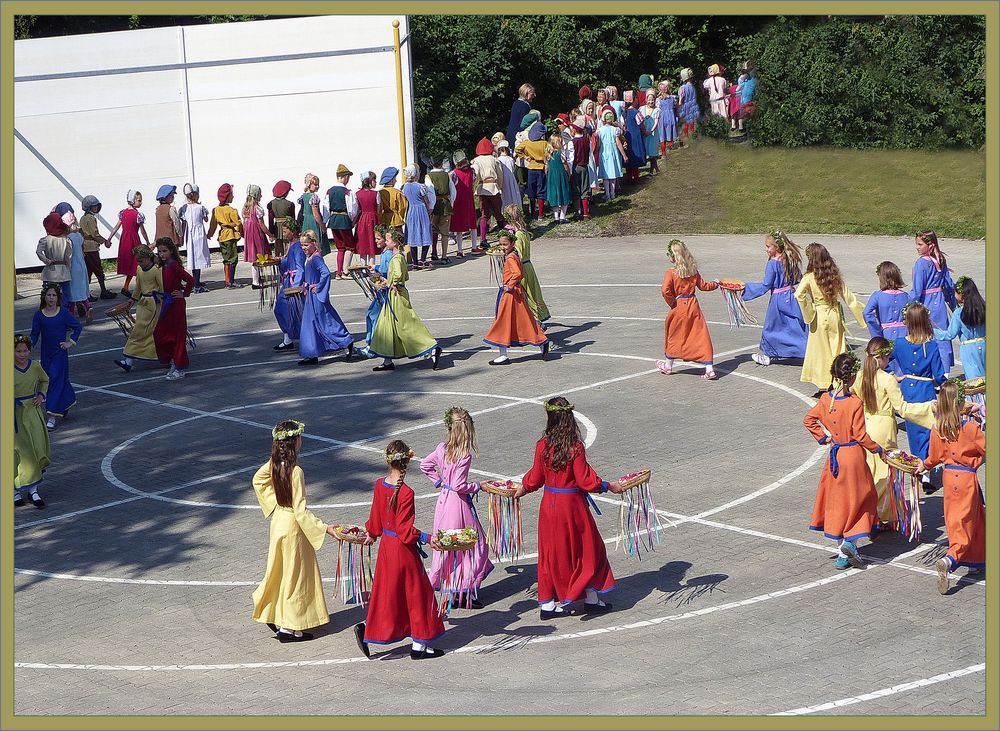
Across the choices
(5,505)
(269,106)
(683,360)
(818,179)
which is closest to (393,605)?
(5,505)

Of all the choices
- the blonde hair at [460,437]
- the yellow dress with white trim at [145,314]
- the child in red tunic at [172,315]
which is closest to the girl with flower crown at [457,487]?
the blonde hair at [460,437]

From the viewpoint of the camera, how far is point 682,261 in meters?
17.9

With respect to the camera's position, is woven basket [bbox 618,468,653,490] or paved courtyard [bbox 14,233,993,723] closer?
paved courtyard [bbox 14,233,993,723]

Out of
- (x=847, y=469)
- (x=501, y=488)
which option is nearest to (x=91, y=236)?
(x=501, y=488)

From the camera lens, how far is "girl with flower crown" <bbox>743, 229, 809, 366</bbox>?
18.0 metres

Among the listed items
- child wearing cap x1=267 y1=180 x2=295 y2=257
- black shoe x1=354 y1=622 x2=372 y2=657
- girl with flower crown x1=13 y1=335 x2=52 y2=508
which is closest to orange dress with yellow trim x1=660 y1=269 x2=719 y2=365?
girl with flower crown x1=13 y1=335 x2=52 y2=508

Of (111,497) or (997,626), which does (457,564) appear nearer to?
(997,626)

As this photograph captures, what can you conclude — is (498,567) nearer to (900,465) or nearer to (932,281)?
(900,465)

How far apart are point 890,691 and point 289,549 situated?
4.74 metres

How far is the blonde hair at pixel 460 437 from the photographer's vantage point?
1095 cm

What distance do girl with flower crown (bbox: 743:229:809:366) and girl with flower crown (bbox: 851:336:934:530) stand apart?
551 cm

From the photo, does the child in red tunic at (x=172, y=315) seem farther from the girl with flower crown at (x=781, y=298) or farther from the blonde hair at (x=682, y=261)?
the girl with flower crown at (x=781, y=298)

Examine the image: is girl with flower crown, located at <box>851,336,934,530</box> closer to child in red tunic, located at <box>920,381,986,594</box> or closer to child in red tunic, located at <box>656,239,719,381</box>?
child in red tunic, located at <box>920,381,986,594</box>

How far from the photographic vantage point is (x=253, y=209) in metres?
25.9
